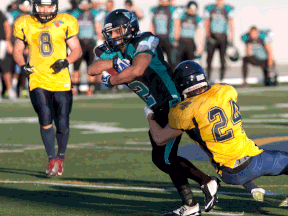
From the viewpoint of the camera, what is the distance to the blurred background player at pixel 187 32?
770 inches

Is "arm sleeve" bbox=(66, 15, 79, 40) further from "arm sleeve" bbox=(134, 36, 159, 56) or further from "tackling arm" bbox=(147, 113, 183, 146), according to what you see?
"tackling arm" bbox=(147, 113, 183, 146)

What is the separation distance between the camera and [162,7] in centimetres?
1955

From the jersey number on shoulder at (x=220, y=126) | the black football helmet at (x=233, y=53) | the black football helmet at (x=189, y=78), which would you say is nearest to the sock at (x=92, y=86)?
the black football helmet at (x=233, y=53)

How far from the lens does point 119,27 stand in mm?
5797

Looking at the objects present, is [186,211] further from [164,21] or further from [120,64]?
[164,21]

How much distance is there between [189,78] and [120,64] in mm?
801

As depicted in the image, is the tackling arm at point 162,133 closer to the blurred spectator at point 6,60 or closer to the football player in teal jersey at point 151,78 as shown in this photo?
the football player in teal jersey at point 151,78

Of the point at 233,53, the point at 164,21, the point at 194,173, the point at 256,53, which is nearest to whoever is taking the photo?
the point at 194,173

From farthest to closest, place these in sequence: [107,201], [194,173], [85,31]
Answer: [85,31] → [107,201] → [194,173]

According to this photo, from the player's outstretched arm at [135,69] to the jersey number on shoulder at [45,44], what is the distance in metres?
2.20

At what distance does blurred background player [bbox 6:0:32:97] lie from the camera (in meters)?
17.3

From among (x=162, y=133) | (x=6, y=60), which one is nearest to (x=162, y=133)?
(x=162, y=133)

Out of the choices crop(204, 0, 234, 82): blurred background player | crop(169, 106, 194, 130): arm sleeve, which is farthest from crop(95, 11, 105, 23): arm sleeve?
crop(169, 106, 194, 130): arm sleeve

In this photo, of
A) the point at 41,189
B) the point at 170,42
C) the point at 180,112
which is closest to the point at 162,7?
the point at 170,42
